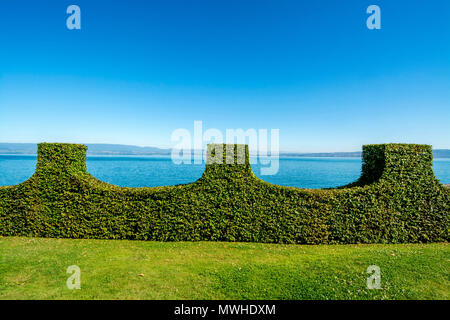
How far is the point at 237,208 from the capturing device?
8234 mm

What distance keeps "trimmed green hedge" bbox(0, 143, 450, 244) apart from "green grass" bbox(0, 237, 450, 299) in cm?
44

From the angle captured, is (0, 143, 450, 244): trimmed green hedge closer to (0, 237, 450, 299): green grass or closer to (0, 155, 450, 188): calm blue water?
(0, 237, 450, 299): green grass

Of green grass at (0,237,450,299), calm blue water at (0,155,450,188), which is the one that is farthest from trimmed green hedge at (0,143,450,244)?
calm blue water at (0,155,450,188)

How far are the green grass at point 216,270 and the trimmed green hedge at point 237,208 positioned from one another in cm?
44

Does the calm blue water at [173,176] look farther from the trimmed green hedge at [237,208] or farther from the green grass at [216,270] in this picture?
the green grass at [216,270]

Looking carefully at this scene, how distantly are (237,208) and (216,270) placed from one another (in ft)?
8.53

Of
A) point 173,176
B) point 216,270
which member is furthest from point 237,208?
point 173,176

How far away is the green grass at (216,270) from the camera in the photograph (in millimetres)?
5062

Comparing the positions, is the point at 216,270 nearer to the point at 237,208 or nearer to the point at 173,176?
the point at 237,208

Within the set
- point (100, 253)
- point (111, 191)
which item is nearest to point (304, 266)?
point (100, 253)
